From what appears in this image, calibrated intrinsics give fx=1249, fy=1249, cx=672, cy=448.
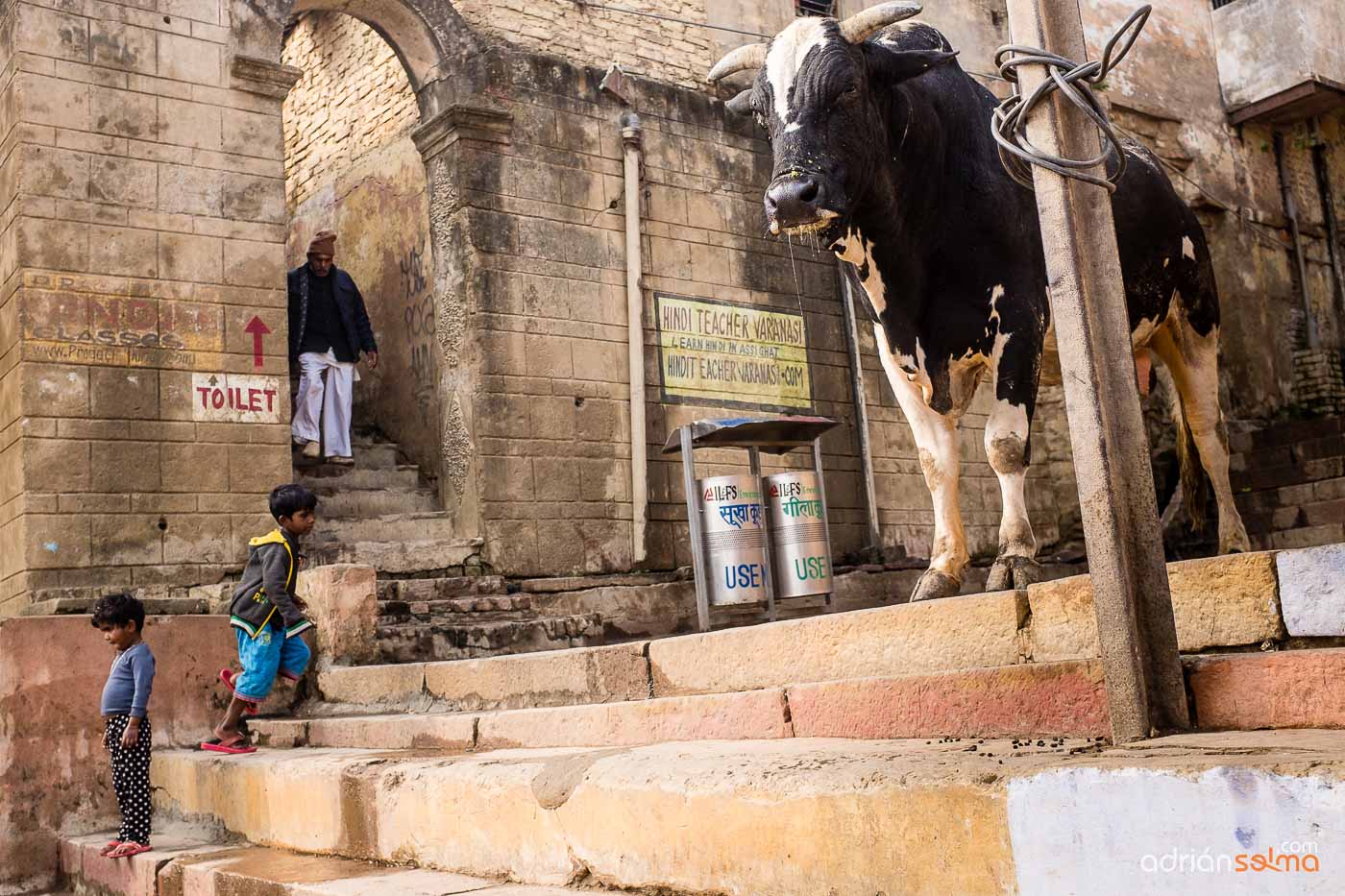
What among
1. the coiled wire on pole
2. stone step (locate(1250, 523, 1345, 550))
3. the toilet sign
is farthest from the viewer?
stone step (locate(1250, 523, 1345, 550))

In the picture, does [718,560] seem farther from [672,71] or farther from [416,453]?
[672,71]

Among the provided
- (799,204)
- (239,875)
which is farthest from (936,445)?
(239,875)

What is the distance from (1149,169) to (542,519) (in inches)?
223

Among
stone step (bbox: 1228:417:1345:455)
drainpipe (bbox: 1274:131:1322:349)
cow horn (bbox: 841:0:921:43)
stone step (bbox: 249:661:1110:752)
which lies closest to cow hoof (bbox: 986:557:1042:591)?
stone step (bbox: 249:661:1110:752)

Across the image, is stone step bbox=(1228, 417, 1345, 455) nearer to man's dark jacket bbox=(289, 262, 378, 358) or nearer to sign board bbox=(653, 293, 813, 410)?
sign board bbox=(653, 293, 813, 410)

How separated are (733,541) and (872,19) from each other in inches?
168

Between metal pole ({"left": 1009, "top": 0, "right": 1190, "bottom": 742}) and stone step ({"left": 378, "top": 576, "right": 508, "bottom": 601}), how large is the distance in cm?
661

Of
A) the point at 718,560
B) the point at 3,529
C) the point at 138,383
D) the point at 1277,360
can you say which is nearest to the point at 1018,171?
the point at 718,560

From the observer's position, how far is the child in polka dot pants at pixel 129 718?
565cm

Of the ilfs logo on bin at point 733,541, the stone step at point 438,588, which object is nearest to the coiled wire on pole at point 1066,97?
the ilfs logo on bin at point 733,541

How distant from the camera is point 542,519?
9961 mm

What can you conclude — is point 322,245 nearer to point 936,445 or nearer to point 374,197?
point 374,197

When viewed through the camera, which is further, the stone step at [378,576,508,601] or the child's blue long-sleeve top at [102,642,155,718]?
the stone step at [378,576,508,601]

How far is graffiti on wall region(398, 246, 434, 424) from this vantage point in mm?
10594
